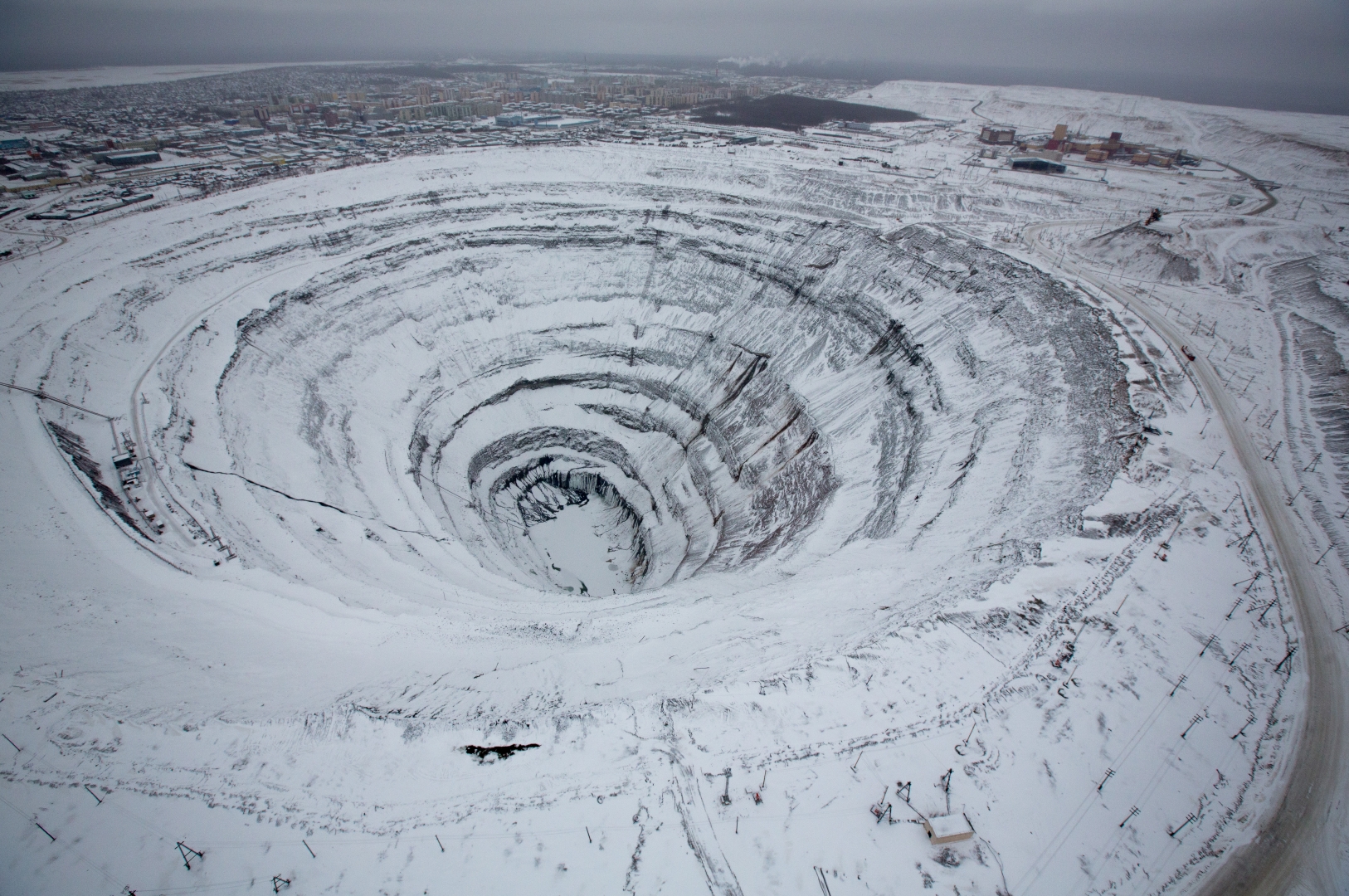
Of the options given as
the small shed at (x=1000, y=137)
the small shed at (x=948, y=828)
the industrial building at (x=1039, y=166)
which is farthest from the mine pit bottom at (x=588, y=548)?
the small shed at (x=1000, y=137)

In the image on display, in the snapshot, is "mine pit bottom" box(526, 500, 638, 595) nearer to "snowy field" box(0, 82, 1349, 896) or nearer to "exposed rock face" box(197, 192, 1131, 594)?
"exposed rock face" box(197, 192, 1131, 594)

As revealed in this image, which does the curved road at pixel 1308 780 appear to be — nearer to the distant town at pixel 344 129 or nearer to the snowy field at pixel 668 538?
the snowy field at pixel 668 538

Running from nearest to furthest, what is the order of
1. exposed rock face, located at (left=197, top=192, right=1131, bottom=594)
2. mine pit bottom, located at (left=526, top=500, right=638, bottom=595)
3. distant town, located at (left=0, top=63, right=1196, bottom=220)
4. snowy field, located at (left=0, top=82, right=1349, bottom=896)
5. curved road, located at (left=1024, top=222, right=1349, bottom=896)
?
curved road, located at (left=1024, top=222, right=1349, bottom=896), snowy field, located at (left=0, top=82, right=1349, bottom=896), exposed rock face, located at (left=197, top=192, right=1131, bottom=594), mine pit bottom, located at (left=526, top=500, right=638, bottom=595), distant town, located at (left=0, top=63, right=1196, bottom=220)

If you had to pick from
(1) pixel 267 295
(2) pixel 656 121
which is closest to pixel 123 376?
(1) pixel 267 295

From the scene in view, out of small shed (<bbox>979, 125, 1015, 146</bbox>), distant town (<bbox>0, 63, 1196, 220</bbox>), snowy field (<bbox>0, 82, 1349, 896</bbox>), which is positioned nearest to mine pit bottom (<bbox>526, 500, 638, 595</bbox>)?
snowy field (<bbox>0, 82, 1349, 896</bbox>)

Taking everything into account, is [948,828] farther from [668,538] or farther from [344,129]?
[344,129]
